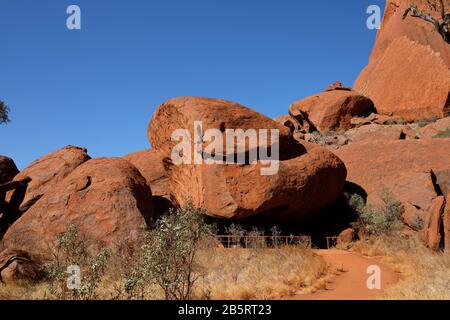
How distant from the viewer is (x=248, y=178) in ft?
45.1

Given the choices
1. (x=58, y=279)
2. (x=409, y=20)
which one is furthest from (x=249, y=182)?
(x=409, y=20)

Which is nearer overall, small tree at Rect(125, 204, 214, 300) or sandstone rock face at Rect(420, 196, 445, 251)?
small tree at Rect(125, 204, 214, 300)

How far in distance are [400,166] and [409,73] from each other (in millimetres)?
15371

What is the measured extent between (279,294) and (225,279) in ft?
5.89

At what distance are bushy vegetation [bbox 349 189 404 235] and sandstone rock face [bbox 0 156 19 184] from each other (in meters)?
16.5

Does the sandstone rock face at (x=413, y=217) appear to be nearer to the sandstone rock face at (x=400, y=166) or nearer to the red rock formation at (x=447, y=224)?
the sandstone rock face at (x=400, y=166)

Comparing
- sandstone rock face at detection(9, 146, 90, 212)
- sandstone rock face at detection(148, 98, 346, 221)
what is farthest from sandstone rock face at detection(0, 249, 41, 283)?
sandstone rock face at detection(148, 98, 346, 221)

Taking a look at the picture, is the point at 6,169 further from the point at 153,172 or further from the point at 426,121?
the point at 426,121

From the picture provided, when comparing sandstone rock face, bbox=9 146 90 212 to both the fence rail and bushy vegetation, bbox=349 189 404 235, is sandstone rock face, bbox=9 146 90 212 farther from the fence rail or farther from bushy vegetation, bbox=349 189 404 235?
bushy vegetation, bbox=349 189 404 235

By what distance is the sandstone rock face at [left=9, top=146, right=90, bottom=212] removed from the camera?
52.9 feet

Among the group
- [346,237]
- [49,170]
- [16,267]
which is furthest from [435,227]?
[49,170]

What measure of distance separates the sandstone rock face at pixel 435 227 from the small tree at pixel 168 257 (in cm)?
684

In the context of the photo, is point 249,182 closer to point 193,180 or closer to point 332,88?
point 193,180
